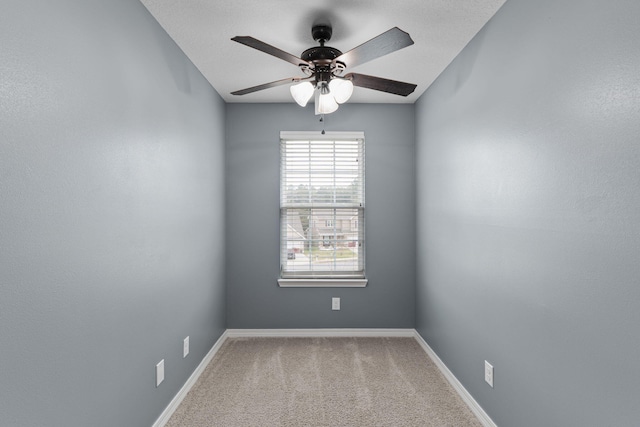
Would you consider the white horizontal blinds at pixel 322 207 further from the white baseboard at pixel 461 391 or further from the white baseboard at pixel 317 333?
the white baseboard at pixel 461 391

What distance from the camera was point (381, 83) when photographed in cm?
211

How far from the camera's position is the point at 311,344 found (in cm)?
338

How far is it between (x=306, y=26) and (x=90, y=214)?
5.47 feet

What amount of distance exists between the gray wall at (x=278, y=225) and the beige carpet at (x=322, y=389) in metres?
0.34

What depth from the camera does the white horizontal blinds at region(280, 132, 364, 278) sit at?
3.70m

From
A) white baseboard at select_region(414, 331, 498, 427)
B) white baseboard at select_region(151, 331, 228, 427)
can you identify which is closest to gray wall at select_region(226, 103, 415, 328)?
white baseboard at select_region(151, 331, 228, 427)

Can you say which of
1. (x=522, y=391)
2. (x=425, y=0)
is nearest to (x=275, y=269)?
(x=522, y=391)

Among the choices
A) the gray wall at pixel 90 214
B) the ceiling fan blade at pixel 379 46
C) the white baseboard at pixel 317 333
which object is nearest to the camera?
the gray wall at pixel 90 214

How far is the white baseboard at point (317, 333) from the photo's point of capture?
360 cm

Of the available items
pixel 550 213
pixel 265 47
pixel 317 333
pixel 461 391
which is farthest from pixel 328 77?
pixel 317 333

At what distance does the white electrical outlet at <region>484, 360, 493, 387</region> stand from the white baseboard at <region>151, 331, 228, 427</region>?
2038mm

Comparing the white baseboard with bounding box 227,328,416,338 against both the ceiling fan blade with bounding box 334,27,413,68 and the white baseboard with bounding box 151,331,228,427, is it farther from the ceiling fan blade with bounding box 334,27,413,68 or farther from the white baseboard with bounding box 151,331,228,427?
the ceiling fan blade with bounding box 334,27,413,68

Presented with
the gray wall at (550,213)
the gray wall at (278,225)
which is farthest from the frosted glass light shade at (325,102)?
the gray wall at (278,225)

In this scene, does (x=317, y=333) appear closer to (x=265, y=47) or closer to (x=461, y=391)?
(x=461, y=391)
